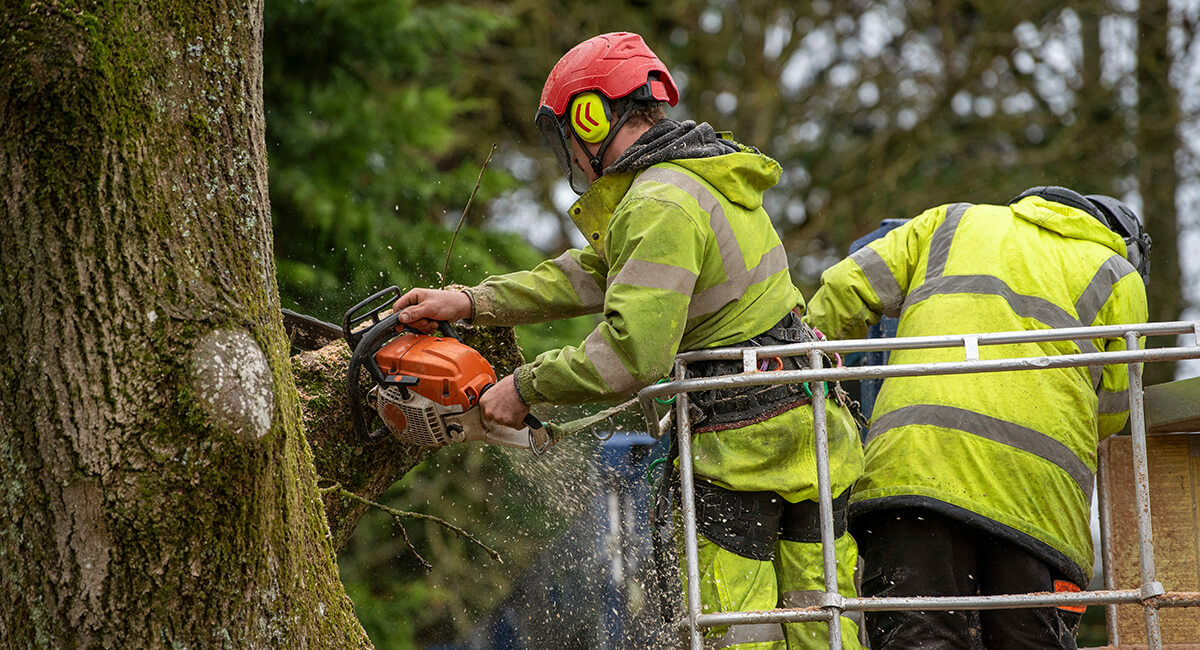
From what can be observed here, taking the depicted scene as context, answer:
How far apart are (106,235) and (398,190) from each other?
442 cm

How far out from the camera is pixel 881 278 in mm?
3379

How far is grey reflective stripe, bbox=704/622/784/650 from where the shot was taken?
2.68m

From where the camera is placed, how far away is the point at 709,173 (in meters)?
2.81

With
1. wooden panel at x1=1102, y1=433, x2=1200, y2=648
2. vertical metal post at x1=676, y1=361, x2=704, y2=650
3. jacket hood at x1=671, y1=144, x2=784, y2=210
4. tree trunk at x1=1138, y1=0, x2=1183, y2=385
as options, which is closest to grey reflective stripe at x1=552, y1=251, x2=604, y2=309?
jacket hood at x1=671, y1=144, x2=784, y2=210

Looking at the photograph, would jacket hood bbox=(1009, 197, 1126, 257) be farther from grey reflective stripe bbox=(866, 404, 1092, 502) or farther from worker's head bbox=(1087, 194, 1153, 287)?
grey reflective stripe bbox=(866, 404, 1092, 502)

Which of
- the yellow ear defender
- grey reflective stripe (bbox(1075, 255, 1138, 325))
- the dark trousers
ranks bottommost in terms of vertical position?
the dark trousers

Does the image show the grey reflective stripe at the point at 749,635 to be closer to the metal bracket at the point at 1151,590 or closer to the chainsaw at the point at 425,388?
the chainsaw at the point at 425,388

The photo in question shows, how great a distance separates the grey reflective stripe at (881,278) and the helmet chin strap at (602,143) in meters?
0.91

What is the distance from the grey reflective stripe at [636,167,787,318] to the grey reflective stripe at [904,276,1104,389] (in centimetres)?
69

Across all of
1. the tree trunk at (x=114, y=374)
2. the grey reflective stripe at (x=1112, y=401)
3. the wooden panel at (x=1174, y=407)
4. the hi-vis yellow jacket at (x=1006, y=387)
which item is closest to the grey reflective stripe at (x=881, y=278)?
the hi-vis yellow jacket at (x=1006, y=387)

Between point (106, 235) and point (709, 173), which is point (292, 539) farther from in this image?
point (709, 173)

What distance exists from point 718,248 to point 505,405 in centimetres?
67

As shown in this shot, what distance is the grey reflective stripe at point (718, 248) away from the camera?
9.09ft

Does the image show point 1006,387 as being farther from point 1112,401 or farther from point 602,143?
Result: point 602,143
